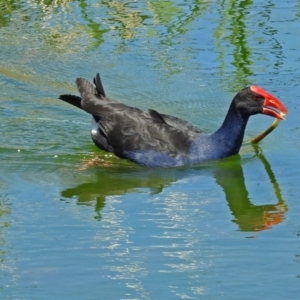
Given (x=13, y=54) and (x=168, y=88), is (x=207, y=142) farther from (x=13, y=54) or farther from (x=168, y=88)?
(x=13, y=54)

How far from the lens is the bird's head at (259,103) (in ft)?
31.0

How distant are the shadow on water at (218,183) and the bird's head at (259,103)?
489mm

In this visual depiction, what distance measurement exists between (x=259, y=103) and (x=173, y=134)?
85cm

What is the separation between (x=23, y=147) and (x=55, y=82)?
1.99 metres

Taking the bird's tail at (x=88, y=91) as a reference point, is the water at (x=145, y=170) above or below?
below

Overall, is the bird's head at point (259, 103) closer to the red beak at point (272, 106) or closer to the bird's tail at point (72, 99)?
the red beak at point (272, 106)

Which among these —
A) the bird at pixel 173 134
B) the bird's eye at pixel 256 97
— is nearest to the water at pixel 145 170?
the bird at pixel 173 134

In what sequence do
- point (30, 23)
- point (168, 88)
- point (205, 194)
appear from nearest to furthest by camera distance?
point (205, 194), point (168, 88), point (30, 23)

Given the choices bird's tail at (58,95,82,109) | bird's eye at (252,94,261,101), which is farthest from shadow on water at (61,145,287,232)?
bird's tail at (58,95,82,109)

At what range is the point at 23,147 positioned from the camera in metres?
10.0

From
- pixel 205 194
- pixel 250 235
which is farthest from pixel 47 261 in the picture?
pixel 205 194

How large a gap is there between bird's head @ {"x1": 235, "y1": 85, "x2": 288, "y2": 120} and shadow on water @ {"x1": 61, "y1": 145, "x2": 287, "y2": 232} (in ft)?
1.60

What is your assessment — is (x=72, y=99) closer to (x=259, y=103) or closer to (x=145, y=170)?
(x=145, y=170)

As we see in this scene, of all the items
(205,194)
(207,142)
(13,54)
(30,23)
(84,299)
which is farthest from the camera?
(30,23)
